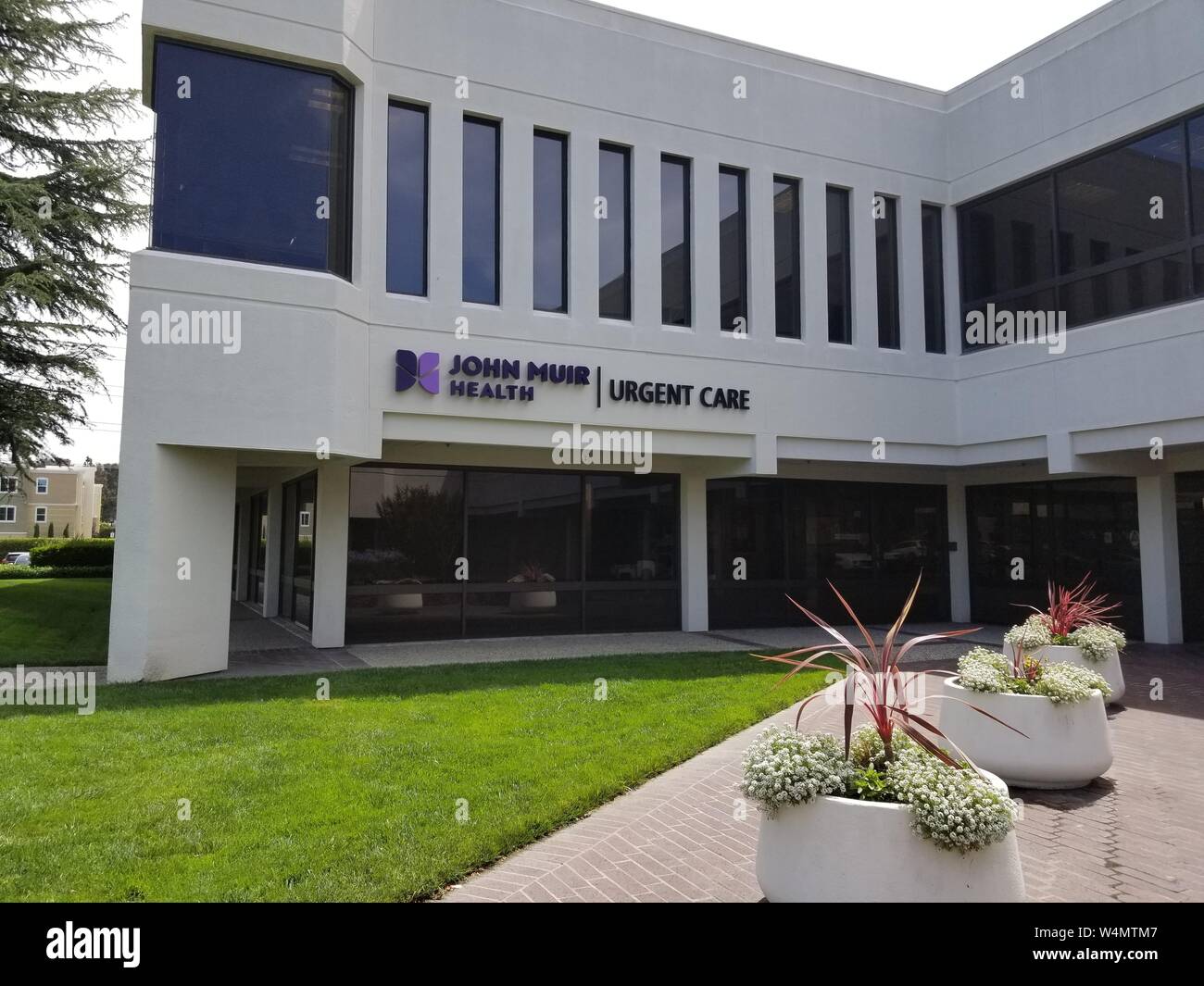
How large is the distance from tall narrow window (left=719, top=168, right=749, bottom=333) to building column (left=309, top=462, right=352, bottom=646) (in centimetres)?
734

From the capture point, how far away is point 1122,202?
13.8m

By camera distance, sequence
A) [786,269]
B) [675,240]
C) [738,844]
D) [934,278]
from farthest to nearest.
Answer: [934,278], [786,269], [675,240], [738,844]

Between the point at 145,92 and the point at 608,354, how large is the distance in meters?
7.62

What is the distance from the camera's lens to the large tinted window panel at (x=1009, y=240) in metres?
15.1

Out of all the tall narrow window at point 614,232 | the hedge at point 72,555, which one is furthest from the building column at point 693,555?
the hedge at point 72,555

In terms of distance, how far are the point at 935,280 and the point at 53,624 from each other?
59.7 ft

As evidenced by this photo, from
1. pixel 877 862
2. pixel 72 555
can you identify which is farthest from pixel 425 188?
pixel 72 555

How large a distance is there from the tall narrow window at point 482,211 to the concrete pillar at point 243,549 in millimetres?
12157

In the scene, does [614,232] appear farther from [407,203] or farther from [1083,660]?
[1083,660]

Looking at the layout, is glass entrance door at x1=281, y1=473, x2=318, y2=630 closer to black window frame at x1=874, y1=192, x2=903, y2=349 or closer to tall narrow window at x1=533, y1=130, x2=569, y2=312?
tall narrow window at x1=533, y1=130, x2=569, y2=312

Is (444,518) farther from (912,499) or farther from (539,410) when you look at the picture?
(912,499)

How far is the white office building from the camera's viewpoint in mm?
10734

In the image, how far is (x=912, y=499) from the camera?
1820 cm

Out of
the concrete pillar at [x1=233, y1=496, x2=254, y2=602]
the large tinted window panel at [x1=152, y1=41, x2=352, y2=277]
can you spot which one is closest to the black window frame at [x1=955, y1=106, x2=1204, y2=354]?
the large tinted window panel at [x1=152, y1=41, x2=352, y2=277]
